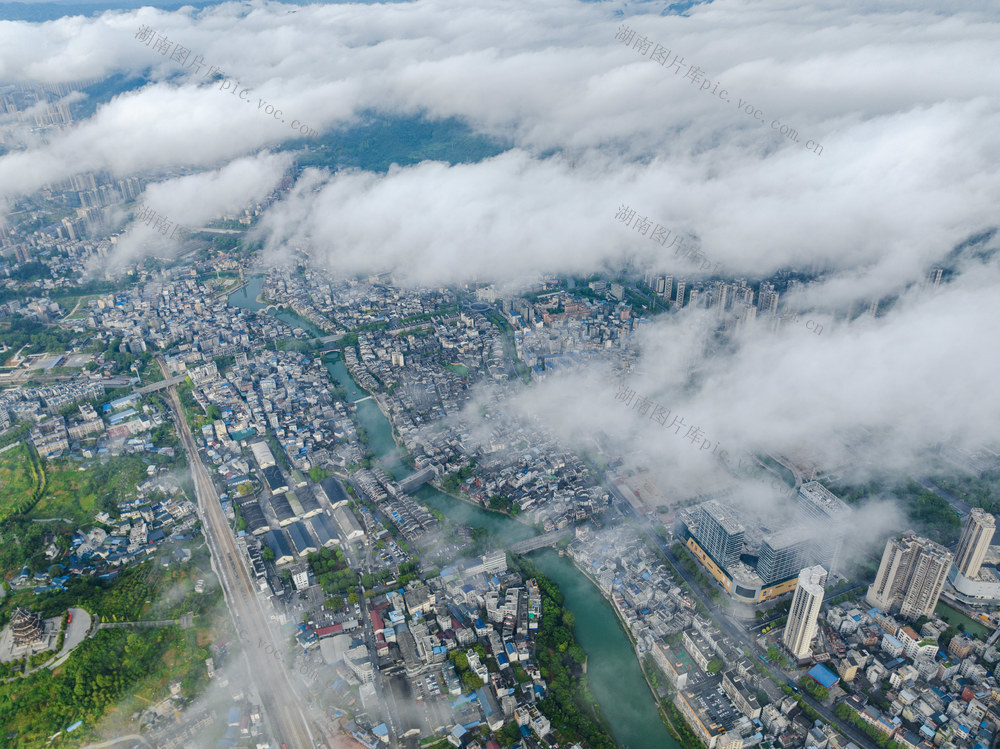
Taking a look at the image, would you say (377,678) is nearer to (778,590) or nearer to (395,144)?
(778,590)

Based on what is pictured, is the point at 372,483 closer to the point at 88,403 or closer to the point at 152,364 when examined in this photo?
the point at 88,403

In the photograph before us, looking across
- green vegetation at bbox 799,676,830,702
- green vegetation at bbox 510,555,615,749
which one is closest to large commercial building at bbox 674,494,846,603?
green vegetation at bbox 799,676,830,702

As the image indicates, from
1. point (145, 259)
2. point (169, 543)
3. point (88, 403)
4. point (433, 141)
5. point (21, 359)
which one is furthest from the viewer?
point (433, 141)

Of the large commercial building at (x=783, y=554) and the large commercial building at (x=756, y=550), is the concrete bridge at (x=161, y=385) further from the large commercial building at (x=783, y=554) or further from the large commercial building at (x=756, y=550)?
the large commercial building at (x=783, y=554)

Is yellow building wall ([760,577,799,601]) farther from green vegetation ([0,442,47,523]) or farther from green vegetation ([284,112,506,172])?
green vegetation ([284,112,506,172])

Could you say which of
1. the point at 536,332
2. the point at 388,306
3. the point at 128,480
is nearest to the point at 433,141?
the point at 388,306

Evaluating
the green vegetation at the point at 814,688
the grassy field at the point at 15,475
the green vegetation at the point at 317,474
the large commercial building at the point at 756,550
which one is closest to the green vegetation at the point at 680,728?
the green vegetation at the point at 814,688

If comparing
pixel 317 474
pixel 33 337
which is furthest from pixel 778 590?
pixel 33 337
